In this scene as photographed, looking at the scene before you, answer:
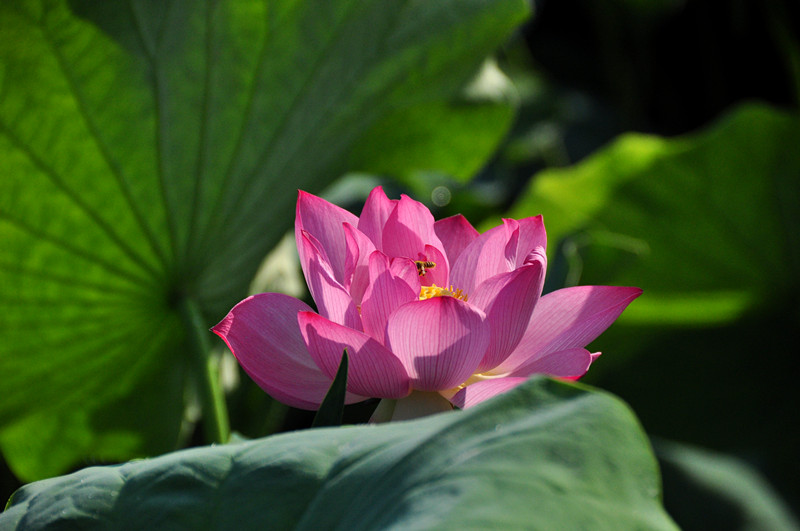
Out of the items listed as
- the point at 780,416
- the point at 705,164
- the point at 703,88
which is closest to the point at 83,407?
the point at 705,164

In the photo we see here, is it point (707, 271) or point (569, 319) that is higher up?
point (569, 319)

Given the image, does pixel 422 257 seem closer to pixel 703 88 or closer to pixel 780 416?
pixel 780 416

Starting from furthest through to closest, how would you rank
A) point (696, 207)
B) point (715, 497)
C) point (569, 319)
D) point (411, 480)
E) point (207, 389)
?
point (715, 497) < point (696, 207) < point (207, 389) < point (569, 319) < point (411, 480)

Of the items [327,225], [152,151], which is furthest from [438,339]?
[152,151]

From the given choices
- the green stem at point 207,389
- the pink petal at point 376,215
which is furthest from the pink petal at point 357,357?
the green stem at point 207,389

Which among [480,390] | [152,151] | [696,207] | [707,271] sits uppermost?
[152,151]

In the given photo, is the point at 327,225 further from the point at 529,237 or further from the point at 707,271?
the point at 707,271

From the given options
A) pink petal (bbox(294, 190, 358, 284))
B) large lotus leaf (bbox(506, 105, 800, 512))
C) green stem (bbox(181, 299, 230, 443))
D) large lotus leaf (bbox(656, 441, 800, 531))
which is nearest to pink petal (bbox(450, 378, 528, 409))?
pink petal (bbox(294, 190, 358, 284))
